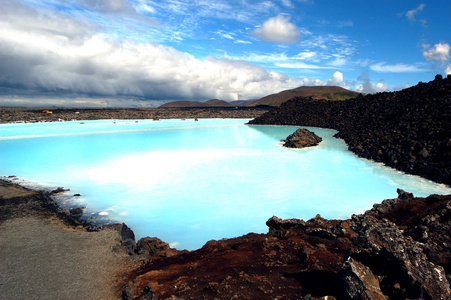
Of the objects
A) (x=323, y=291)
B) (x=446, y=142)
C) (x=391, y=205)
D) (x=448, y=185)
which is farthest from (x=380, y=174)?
(x=323, y=291)

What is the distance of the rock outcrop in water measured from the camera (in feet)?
10.3

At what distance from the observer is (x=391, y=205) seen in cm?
702

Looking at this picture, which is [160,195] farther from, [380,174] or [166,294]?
[380,174]

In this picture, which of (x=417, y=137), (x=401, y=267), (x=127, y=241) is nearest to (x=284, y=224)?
(x=401, y=267)

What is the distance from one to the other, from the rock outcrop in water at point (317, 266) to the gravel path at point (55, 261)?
0.68 meters

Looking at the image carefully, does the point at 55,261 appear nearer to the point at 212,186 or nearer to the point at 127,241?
the point at 127,241

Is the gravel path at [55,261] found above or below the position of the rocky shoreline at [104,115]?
below

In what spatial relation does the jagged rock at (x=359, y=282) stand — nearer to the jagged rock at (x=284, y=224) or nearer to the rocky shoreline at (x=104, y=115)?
the jagged rock at (x=284, y=224)

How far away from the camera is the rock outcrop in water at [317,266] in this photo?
3139 millimetres

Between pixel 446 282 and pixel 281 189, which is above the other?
pixel 446 282

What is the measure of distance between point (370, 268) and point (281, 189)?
739 centimetres

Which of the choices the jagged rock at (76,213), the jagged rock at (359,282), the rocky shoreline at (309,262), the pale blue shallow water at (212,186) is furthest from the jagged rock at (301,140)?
the jagged rock at (359,282)

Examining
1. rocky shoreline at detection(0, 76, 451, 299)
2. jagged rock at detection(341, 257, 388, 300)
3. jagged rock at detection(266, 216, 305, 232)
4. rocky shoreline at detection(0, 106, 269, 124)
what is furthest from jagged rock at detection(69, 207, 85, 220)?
rocky shoreline at detection(0, 106, 269, 124)

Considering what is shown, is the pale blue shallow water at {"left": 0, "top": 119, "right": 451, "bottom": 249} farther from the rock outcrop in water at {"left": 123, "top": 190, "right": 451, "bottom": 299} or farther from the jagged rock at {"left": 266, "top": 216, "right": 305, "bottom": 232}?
the rock outcrop in water at {"left": 123, "top": 190, "right": 451, "bottom": 299}
